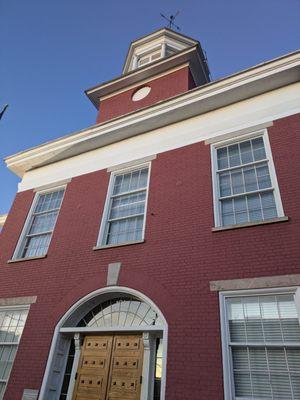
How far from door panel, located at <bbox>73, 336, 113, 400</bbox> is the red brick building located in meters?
0.03

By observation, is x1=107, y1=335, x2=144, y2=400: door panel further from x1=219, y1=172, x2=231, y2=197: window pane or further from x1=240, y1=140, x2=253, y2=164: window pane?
x1=240, y1=140, x2=253, y2=164: window pane

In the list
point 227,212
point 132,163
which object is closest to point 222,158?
point 227,212

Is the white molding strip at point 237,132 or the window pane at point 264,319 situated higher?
the white molding strip at point 237,132

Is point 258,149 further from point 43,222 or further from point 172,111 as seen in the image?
point 43,222

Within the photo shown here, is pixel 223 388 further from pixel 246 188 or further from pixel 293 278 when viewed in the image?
pixel 246 188

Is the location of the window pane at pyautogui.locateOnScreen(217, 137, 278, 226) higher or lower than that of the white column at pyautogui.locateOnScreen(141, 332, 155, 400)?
higher

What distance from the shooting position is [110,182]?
10156 millimetres

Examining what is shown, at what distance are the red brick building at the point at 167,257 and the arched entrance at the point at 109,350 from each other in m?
0.03

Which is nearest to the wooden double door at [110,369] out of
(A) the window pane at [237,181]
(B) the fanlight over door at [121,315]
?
(B) the fanlight over door at [121,315]

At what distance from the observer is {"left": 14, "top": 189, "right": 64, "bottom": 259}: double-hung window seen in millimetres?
10281

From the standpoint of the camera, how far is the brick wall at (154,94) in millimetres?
11972

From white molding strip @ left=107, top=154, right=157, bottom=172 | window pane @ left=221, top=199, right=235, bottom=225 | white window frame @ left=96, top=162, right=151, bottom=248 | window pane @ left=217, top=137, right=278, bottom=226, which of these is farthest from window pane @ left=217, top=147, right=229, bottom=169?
white window frame @ left=96, top=162, right=151, bottom=248

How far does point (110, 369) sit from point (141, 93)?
996 cm

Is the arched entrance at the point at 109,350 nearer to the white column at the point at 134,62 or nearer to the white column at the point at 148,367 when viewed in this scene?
the white column at the point at 148,367
